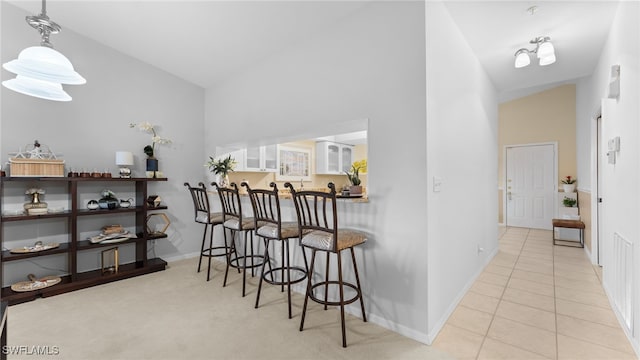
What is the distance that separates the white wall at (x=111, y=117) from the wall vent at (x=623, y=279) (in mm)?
4929

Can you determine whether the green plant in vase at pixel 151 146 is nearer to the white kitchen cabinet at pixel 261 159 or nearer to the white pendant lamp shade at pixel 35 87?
the white kitchen cabinet at pixel 261 159

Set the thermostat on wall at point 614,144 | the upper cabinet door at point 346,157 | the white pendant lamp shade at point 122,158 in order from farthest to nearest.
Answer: the upper cabinet door at point 346,157 → the white pendant lamp shade at point 122,158 → the thermostat on wall at point 614,144

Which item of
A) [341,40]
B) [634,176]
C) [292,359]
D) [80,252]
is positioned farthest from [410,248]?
[80,252]

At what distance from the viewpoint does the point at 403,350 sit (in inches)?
78.2

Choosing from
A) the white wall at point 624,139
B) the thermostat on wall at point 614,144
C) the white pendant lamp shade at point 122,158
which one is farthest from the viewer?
the white pendant lamp shade at point 122,158

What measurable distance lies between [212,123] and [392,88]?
3.14 metres

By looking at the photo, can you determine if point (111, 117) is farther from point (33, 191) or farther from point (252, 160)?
point (252, 160)

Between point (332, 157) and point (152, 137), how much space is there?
3480 millimetres

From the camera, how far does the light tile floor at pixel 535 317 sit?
1.98 metres

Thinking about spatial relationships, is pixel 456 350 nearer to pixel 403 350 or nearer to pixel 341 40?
pixel 403 350

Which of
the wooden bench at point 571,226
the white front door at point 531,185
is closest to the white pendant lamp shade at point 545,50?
the wooden bench at point 571,226

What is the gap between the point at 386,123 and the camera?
2.30m

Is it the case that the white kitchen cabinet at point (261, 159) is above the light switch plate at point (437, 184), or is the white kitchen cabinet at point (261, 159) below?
above

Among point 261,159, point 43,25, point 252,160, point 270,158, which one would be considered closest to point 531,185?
point 270,158
